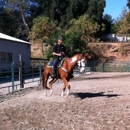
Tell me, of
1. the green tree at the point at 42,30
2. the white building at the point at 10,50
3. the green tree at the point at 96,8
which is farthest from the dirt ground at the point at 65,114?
the green tree at the point at 96,8

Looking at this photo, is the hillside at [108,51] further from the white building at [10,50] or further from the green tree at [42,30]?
the white building at [10,50]

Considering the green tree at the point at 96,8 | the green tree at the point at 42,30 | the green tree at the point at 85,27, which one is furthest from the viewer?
the green tree at the point at 96,8

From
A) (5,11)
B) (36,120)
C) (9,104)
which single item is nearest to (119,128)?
(36,120)

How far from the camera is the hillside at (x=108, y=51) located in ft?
179

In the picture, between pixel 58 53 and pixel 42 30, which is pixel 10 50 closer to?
pixel 58 53

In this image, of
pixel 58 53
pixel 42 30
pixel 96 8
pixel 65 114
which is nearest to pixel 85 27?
pixel 42 30

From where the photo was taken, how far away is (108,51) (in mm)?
55750

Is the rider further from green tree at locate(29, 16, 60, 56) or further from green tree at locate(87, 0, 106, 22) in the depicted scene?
green tree at locate(87, 0, 106, 22)

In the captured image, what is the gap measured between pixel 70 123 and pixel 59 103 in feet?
12.3

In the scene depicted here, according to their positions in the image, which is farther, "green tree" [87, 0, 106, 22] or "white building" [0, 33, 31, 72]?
"green tree" [87, 0, 106, 22]

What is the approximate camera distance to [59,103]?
12.1 meters

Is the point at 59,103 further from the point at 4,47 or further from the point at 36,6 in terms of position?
the point at 36,6

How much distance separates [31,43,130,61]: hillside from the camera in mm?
54562

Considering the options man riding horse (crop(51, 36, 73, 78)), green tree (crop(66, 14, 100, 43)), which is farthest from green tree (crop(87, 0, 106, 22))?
man riding horse (crop(51, 36, 73, 78))
